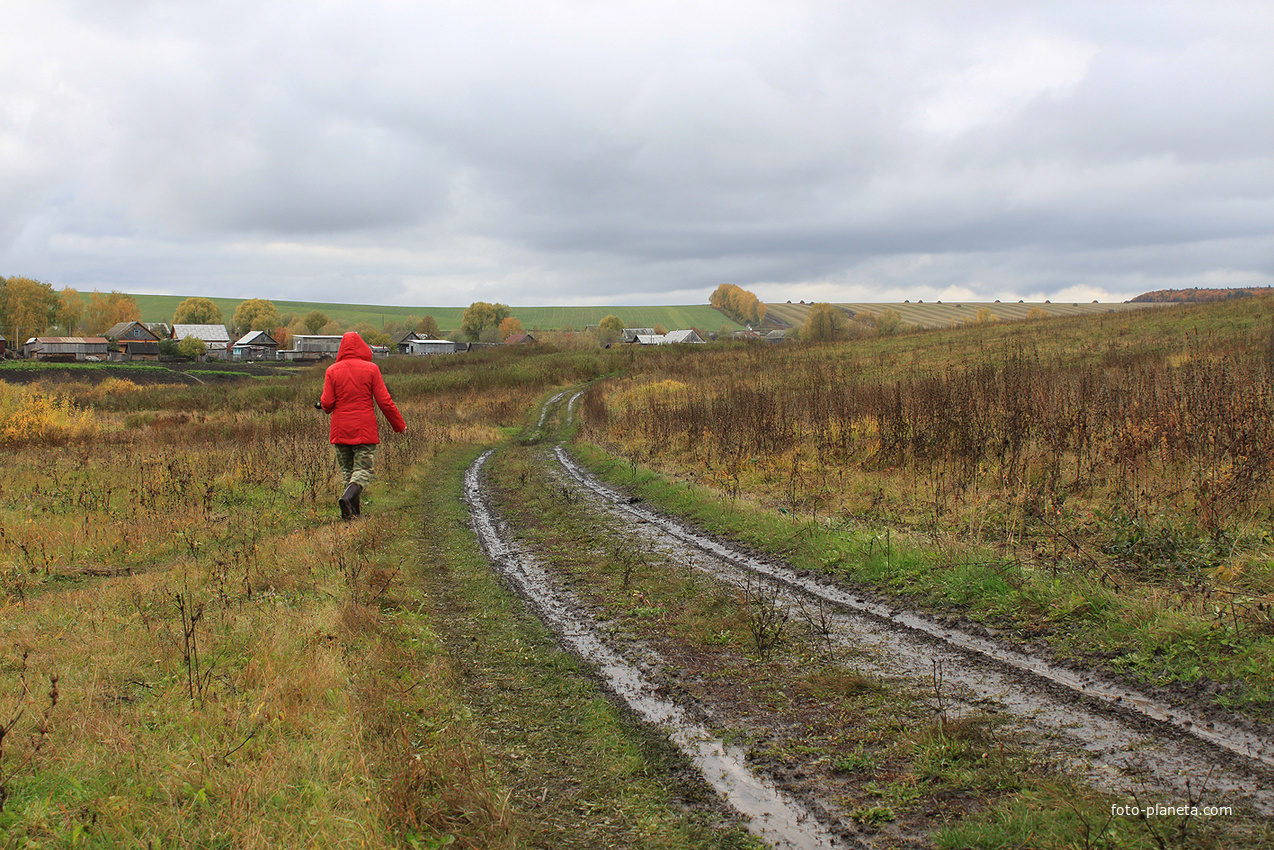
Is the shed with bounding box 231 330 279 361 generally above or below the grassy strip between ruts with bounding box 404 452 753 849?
above

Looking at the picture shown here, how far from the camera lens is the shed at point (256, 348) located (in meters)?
124

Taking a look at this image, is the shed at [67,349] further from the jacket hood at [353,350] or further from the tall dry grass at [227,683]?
the jacket hood at [353,350]

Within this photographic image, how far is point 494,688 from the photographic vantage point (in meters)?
4.97

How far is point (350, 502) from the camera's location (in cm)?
1050

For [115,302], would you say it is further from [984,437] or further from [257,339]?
[984,437]

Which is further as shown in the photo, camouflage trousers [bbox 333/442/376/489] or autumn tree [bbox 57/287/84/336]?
autumn tree [bbox 57/287/84/336]

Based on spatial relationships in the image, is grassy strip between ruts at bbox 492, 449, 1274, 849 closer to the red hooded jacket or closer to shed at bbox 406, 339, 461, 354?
the red hooded jacket

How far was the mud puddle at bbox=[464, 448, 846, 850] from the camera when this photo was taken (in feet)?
10.8

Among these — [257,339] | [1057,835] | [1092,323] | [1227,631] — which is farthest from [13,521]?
[257,339]

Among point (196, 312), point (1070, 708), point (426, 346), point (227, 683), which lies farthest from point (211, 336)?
point (1070, 708)

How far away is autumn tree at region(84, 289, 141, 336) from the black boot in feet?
524


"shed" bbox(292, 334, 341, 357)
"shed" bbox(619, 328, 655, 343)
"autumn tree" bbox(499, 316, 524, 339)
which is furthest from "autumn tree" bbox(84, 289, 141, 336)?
A: "shed" bbox(619, 328, 655, 343)

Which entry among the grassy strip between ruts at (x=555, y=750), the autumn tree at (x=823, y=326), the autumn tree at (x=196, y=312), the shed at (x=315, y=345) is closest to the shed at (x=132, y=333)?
the shed at (x=315, y=345)

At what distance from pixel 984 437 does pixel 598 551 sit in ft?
22.3
